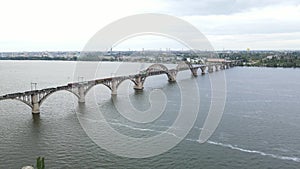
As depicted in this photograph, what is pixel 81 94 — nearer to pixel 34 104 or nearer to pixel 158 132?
pixel 34 104

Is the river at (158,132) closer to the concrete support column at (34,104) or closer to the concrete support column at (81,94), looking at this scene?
the concrete support column at (34,104)

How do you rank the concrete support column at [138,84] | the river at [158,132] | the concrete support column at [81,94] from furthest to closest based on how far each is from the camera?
the concrete support column at [138,84] < the concrete support column at [81,94] < the river at [158,132]

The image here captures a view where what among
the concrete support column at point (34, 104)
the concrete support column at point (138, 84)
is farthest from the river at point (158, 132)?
the concrete support column at point (138, 84)

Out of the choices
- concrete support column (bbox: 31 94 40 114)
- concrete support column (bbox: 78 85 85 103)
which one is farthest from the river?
concrete support column (bbox: 78 85 85 103)

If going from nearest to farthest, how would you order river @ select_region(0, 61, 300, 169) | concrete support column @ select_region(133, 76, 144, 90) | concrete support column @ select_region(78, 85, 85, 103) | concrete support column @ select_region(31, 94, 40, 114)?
1. river @ select_region(0, 61, 300, 169)
2. concrete support column @ select_region(31, 94, 40, 114)
3. concrete support column @ select_region(78, 85, 85, 103)
4. concrete support column @ select_region(133, 76, 144, 90)

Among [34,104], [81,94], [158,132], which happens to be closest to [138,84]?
[81,94]

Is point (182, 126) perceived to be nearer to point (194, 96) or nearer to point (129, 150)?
point (129, 150)

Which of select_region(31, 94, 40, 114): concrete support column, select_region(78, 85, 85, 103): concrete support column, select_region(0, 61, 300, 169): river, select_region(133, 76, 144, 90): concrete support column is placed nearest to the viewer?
select_region(0, 61, 300, 169): river

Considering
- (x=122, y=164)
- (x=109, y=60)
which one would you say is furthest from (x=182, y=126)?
(x=109, y=60)

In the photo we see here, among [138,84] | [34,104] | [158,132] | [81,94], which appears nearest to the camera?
[158,132]

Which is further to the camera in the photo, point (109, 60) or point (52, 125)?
point (109, 60)

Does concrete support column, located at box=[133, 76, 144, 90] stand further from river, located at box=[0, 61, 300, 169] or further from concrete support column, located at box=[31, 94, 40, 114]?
concrete support column, located at box=[31, 94, 40, 114]
